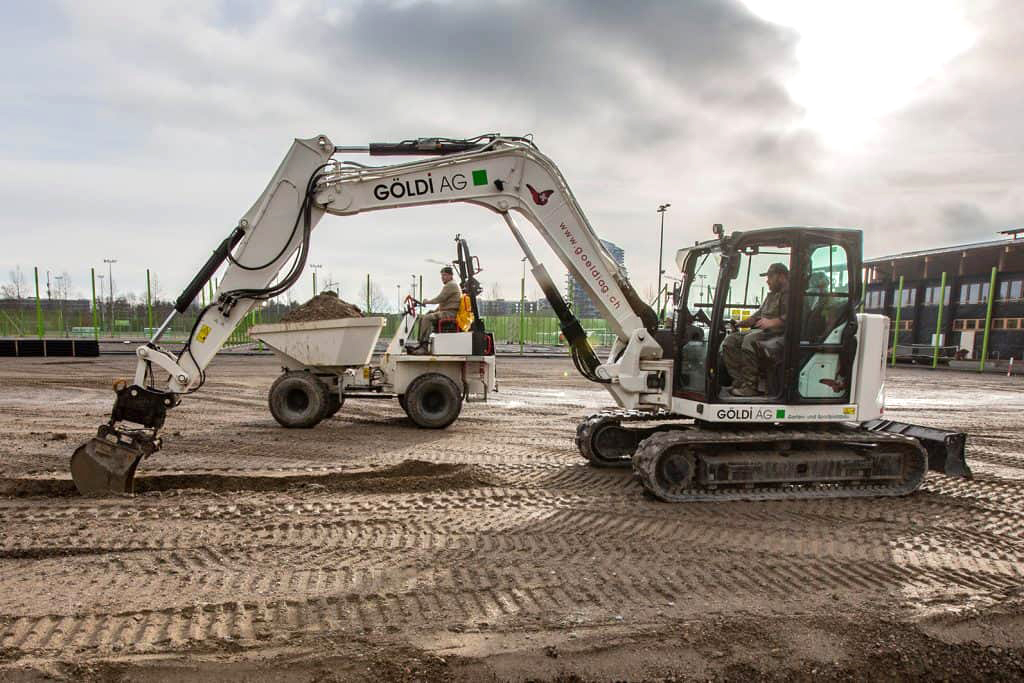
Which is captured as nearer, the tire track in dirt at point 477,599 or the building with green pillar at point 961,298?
the tire track in dirt at point 477,599

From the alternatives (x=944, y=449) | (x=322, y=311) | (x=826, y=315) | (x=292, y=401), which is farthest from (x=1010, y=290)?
(x=292, y=401)

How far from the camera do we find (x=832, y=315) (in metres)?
5.80

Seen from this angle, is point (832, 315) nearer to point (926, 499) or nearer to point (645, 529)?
point (926, 499)

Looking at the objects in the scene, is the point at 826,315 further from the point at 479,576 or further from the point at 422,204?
the point at 422,204

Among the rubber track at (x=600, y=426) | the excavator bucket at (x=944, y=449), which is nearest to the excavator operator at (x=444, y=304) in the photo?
the rubber track at (x=600, y=426)

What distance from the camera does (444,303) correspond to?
9.34m

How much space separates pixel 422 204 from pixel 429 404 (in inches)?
138

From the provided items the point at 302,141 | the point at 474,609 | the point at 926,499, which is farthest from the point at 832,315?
the point at 302,141

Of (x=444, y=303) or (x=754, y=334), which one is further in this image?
(x=444, y=303)

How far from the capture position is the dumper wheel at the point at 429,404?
9.10 m

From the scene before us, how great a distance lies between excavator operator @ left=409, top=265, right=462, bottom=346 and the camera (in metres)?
9.23

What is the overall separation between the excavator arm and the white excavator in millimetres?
15

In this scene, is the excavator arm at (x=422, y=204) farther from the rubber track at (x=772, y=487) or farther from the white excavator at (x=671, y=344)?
the rubber track at (x=772, y=487)

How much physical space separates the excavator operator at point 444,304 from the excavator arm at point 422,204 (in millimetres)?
2415
